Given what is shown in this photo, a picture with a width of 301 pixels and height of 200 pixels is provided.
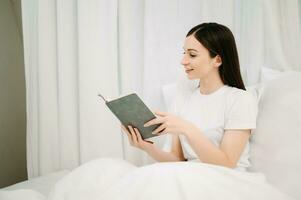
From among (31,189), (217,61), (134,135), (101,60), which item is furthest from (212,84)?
(31,189)

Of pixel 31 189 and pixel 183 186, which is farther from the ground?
pixel 183 186

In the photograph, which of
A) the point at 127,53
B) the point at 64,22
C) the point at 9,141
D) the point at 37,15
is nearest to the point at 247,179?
the point at 127,53

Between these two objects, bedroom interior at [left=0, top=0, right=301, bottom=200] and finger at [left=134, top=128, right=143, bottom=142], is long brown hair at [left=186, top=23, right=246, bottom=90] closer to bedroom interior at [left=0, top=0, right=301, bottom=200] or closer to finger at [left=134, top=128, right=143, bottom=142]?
bedroom interior at [left=0, top=0, right=301, bottom=200]

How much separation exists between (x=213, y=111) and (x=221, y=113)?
4 cm

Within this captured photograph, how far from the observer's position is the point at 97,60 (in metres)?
1.61

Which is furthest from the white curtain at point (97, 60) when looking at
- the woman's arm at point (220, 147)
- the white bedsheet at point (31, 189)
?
the woman's arm at point (220, 147)

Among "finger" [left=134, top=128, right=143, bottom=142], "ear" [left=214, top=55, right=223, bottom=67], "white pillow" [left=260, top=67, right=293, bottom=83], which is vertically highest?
"ear" [left=214, top=55, right=223, bottom=67]

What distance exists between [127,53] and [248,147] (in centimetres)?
73

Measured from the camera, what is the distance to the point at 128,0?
5.37 feet

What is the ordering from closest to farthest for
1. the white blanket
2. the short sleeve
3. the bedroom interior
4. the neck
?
the white blanket < the short sleeve < the neck < the bedroom interior

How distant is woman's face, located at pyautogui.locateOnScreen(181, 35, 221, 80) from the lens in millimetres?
1259

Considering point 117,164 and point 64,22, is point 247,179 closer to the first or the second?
point 117,164

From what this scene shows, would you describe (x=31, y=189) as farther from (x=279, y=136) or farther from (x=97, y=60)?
(x=279, y=136)

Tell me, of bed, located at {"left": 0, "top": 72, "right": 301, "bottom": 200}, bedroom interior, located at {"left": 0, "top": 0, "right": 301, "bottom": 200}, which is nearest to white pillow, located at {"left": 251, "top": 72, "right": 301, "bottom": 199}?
bed, located at {"left": 0, "top": 72, "right": 301, "bottom": 200}
